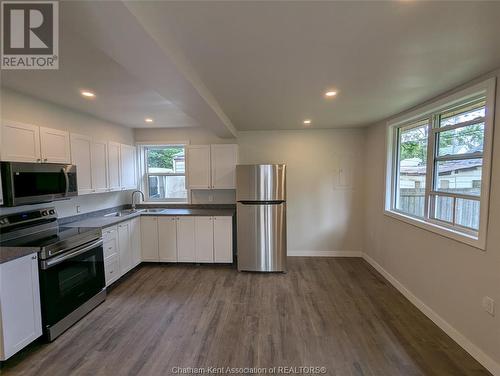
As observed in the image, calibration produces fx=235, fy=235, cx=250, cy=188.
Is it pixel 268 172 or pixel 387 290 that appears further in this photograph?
pixel 268 172

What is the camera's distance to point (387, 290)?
10.3 ft

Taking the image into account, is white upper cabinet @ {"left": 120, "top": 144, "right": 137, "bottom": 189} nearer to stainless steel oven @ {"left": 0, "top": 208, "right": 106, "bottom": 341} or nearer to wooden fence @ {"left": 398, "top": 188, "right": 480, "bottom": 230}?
stainless steel oven @ {"left": 0, "top": 208, "right": 106, "bottom": 341}

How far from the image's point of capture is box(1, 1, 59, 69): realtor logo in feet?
4.00

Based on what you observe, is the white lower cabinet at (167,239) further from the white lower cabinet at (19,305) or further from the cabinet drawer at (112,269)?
the white lower cabinet at (19,305)

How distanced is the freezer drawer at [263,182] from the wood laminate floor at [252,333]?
1277 millimetres

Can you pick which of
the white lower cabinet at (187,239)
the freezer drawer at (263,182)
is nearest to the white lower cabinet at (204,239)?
the white lower cabinet at (187,239)

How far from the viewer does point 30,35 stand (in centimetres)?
145

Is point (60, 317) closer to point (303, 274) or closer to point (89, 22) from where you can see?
point (89, 22)

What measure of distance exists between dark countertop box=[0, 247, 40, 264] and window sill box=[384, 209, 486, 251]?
3.82 metres

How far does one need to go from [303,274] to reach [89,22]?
371cm

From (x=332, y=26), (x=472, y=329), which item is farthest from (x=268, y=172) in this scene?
(x=472, y=329)

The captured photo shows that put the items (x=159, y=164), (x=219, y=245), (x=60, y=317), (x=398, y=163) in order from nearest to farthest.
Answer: (x=60, y=317) → (x=398, y=163) → (x=219, y=245) → (x=159, y=164)

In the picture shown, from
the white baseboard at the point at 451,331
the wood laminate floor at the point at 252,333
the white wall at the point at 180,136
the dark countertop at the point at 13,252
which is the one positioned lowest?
the wood laminate floor at the point at 252,333

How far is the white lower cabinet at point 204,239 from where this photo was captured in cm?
392
